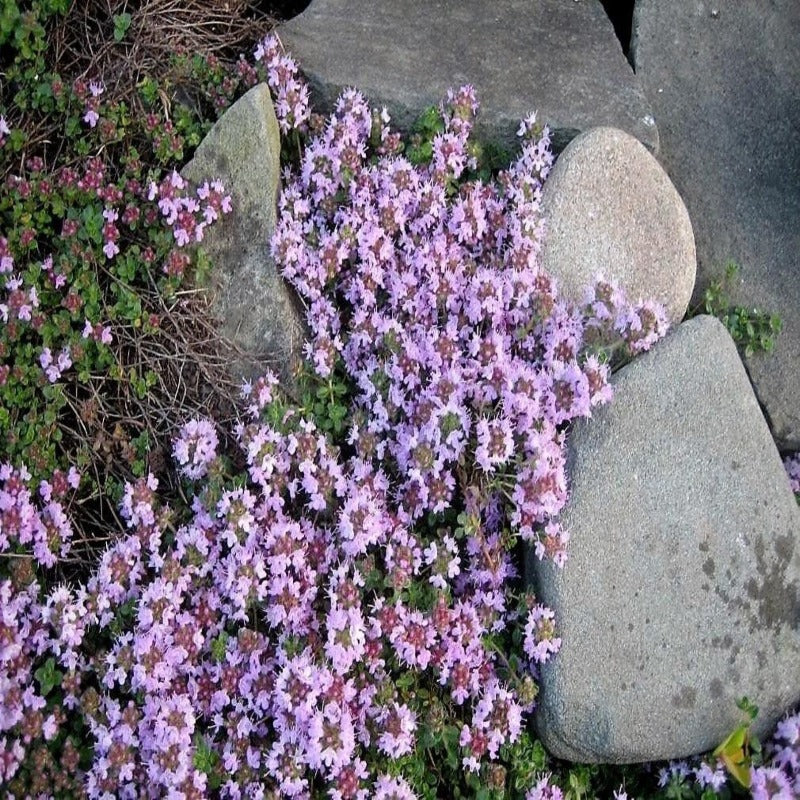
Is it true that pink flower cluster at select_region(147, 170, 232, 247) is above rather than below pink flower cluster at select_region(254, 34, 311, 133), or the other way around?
below

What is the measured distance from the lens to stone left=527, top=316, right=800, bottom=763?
11.0 feet

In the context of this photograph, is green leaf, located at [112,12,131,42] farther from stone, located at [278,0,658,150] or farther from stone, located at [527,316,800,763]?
stone, located at [527,316,800,763]

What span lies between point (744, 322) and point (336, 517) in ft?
6.31

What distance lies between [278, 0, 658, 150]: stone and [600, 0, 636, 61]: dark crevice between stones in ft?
1.47

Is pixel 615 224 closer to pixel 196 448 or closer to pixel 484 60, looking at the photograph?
pixel 484 60

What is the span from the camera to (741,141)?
4188 mm

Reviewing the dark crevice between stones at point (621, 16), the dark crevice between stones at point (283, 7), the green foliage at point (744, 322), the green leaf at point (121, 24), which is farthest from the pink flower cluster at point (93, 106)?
the green foliage at point (744, 322)

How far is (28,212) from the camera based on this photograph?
379 cm

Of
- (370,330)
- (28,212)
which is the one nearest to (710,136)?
(370,330)

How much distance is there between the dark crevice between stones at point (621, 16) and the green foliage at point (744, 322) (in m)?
1.44

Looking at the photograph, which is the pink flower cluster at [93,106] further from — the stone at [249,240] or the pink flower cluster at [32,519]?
the pink flower cluster at [32,519]

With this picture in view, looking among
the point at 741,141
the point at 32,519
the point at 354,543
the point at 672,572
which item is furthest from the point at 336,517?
the point at 741,141

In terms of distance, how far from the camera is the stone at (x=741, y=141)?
404 cm

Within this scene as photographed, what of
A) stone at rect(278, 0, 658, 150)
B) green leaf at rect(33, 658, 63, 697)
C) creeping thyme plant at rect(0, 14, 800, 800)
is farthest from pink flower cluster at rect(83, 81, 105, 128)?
green leaf at rect(33, 658, 63, 697)
